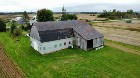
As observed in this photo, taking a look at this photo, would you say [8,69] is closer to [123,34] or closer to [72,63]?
[72,63]

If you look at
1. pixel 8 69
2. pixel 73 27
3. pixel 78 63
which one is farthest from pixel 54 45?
pixel 8 69

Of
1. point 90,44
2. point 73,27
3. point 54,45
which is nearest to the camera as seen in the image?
point 54,45

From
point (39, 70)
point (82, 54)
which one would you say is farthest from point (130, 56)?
point (39, 70)

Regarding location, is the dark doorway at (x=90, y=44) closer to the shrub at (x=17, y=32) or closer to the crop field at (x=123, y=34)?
the crop field at (x=123, y=34)

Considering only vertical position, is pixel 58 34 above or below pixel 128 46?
above

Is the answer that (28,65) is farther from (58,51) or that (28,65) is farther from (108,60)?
(108,60)

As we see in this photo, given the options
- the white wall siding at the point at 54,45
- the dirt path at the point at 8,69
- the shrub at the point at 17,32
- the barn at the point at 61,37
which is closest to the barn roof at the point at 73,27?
the barn at the point at 61,37
